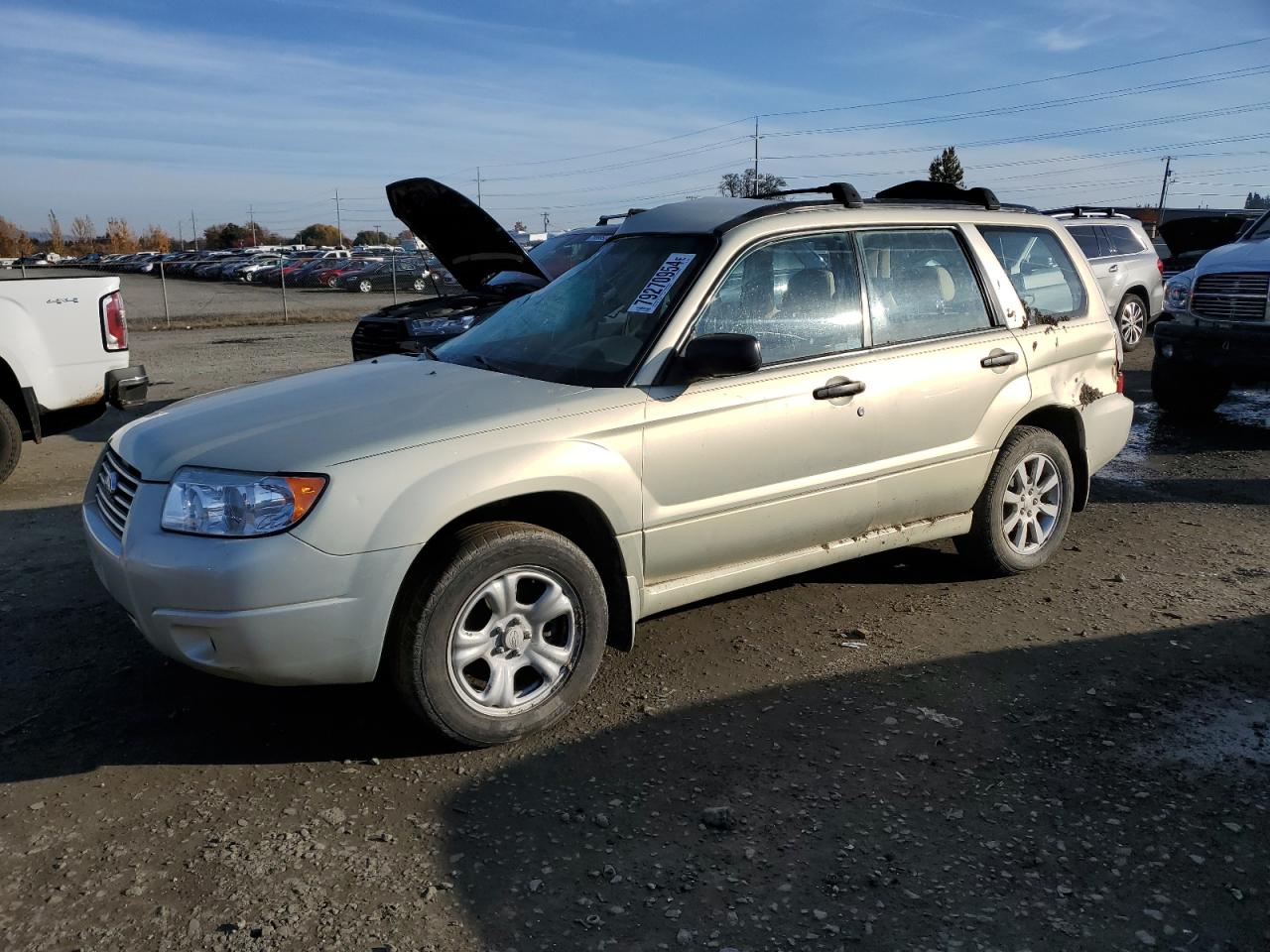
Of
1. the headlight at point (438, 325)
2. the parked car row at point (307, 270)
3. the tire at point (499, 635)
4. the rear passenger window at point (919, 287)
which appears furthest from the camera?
the parked car row at point (307, 270)

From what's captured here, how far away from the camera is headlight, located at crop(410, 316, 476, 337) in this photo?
30.1 ft

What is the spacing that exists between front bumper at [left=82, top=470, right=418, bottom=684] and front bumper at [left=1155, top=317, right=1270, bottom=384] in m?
7.74

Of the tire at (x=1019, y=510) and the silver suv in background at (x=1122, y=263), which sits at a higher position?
the silver suv in background at (x=1122, y=263)

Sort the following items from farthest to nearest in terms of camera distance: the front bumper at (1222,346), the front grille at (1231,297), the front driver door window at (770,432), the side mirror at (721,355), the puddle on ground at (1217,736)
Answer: the front grille at (1231,297), the front bumper at (1222,346), the front driver door window at (770,432), the side mirror at (721,355), the puddle on ground at (1217,736)

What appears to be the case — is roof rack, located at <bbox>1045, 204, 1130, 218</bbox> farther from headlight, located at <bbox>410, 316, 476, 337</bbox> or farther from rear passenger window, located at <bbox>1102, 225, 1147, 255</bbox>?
headlight, located at <bbox>410, 316, 476, 337</bbox>

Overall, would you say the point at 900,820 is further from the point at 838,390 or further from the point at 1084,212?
the point at 1084,212

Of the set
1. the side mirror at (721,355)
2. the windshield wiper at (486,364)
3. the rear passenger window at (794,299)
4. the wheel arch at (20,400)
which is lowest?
the wheel arch at (20,400)

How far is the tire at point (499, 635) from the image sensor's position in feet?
11.1

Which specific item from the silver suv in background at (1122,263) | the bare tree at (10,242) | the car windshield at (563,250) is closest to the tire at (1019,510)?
the car windshield at (563,250)

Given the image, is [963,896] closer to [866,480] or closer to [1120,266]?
[866,480]

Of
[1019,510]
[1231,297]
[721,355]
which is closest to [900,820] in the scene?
[721,355]

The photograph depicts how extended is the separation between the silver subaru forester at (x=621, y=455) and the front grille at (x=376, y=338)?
4.87m

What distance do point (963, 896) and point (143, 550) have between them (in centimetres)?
263

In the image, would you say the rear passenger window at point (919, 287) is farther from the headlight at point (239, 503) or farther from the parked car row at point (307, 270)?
the parked car row at point (307, 270)
